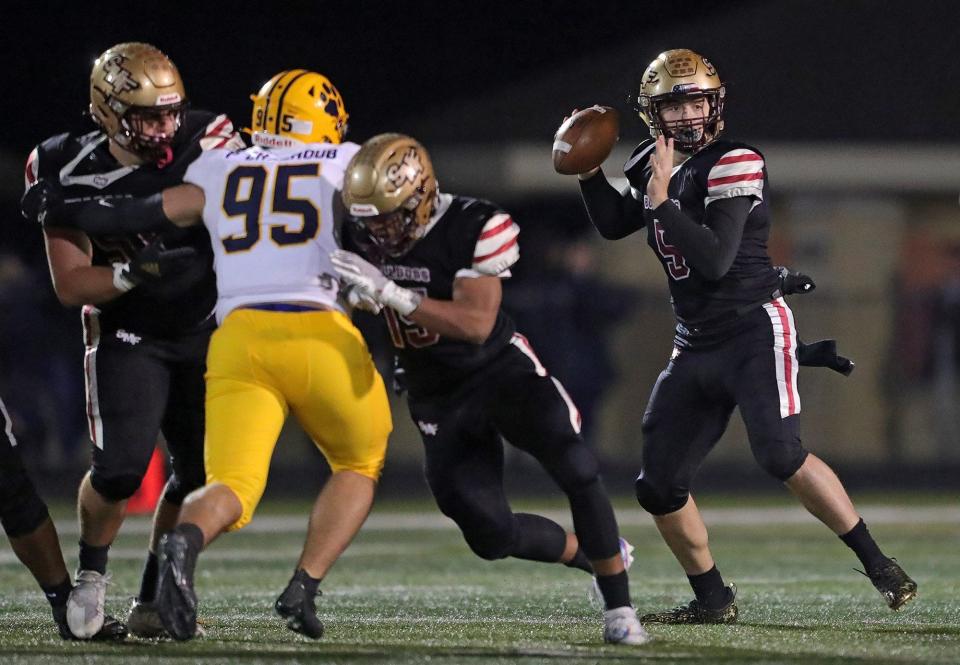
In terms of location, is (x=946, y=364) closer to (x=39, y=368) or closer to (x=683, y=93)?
(x=39, y=368)

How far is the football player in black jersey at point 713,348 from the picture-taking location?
5008 mm

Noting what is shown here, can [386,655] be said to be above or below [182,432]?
below

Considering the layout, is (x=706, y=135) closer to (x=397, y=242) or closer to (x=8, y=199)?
(x=397, y=242)

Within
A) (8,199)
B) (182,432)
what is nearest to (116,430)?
(182,432)

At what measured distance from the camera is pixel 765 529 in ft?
30.3

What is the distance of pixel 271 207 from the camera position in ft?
14.7

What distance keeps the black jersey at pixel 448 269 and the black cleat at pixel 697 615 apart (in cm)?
108

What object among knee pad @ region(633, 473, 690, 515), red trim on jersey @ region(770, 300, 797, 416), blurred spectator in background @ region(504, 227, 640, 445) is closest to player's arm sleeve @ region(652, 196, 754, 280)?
red trim on jersey @ region(770, 300, 797, 416)

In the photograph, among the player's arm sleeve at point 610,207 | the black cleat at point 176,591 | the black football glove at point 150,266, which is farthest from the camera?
the player's arm sleeve at point 610,207

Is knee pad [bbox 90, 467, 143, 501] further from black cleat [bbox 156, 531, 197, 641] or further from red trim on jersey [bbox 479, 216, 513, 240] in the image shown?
red trim on jersey [bbox 479, 216, 513, 240]

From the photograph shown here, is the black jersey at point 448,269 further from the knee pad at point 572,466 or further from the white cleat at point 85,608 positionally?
the white cleat at point 85,608

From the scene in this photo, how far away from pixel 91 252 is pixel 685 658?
2044mm

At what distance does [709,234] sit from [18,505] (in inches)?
82.5

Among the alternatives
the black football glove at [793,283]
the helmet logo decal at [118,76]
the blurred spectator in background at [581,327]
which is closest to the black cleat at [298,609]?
the helmet logo decal at [118,76]
